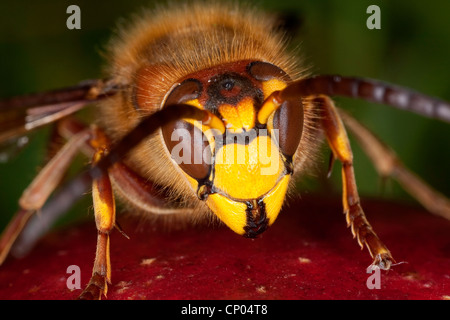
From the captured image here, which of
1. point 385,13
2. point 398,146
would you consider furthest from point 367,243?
point 385,13

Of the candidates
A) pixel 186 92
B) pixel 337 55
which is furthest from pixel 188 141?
pixel 337 55

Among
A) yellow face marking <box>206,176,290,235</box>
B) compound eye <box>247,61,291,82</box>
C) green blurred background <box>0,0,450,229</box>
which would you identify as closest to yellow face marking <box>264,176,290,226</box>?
yellow face marking <box>206,176,290,235</box>

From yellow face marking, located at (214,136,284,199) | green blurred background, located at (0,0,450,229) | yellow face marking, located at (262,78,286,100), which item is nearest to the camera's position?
yellow face marking, located at (214,136,284,199)

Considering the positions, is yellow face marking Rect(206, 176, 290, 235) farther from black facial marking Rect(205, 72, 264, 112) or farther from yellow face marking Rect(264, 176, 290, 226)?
black facial marking Rect(205, 72, 264, 112)

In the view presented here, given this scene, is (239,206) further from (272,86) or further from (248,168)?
(272,86)

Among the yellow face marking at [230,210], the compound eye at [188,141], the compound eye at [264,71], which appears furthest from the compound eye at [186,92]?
the yellow face marking at [230,210]

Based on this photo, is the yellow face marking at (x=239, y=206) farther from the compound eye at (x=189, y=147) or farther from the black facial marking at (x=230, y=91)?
the black facial marking at (x=230, y=91)
